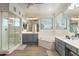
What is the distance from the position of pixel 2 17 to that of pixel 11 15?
46 cm

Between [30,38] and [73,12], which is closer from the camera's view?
[73,12]

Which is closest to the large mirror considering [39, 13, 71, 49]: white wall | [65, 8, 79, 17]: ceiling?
[39, 13, 71, 49]: white wall

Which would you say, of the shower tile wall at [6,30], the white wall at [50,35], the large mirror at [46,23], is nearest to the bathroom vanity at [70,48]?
the white wall at [50,35]

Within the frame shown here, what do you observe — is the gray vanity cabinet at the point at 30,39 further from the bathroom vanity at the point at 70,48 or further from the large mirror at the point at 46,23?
the bathroom vanity at the point at 70,48

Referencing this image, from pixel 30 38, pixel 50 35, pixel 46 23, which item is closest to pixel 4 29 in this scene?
pixel 30 38

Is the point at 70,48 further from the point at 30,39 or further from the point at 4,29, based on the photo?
the point at 4,29

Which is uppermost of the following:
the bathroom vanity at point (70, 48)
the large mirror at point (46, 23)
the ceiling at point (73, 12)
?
the ceiling at point (73, 12)

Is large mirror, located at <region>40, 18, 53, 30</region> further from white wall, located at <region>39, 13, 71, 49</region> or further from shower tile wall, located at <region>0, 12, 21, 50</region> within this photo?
shower tile wall, located at <region>0, 12, 21, 50</region>

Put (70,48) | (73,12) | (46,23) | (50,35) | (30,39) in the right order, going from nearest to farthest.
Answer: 1. (70,48)
2. (73,12)
3. (50,35)
4. (46,23)
5. (30,39)

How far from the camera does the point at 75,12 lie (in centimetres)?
412

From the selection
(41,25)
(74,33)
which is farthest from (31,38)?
(74,33)

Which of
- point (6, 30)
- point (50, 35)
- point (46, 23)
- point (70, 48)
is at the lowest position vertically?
point (70, 48)

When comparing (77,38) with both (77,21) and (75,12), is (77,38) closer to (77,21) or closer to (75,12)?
(77,21)

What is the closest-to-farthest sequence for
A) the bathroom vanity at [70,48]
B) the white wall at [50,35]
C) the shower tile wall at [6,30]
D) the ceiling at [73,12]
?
the bathroom vanity at [70,48]
the ceiling at [73,12]
the white wall at [50,35]
the shower tile wall at [6,30]
